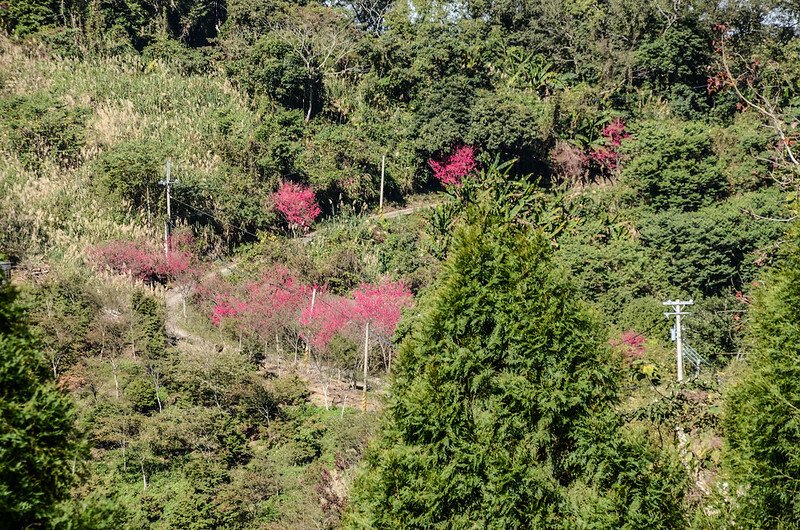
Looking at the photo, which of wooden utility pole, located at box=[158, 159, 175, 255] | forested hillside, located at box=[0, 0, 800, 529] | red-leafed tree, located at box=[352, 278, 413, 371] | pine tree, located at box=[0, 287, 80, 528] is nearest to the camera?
pine tree, located at box=[0, 287, 80, 528]

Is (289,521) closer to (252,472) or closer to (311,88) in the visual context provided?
(252,472)

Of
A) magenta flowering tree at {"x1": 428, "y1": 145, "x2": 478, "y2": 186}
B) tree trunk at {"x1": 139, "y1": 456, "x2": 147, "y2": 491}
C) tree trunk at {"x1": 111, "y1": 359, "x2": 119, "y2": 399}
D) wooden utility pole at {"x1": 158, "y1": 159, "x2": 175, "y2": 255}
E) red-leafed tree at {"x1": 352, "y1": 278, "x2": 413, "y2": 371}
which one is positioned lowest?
tree trunk at {"x1": 139, "y1": 456, "x2": 147, "y2": 491}

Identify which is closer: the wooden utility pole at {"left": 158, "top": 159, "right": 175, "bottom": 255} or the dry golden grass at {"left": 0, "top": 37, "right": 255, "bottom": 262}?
the wooden utility pole at {"left": 158, "top": 159, "right": 175, "bottom": 255}

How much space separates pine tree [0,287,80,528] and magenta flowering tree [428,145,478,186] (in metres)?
26.9

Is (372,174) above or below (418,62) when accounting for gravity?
below

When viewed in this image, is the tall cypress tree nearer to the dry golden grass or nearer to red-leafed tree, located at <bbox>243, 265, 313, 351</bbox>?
red-leafed tree, located at <bbox>243, 265, 313, 351</bbox>

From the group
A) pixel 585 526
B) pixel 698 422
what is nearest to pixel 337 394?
pixel 698 422

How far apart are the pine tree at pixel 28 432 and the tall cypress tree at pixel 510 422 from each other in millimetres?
2358

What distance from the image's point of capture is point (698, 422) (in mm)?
8062

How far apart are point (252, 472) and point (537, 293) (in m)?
11.9

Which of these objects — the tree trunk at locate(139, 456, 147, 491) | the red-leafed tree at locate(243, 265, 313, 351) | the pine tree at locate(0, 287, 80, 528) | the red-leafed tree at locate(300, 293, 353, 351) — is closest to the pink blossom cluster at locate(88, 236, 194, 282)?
the red-leafed tree at locate(243, 265, 313, 351)

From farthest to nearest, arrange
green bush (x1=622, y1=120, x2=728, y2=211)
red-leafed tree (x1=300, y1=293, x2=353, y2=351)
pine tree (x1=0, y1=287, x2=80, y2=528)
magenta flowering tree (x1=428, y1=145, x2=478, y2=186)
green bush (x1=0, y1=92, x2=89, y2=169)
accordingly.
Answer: magenta flowering tree (x1=428, y1=145, x2=478, y2=186) → green bush (x1=0, y1=92, x2=89, y2=169) → green bush (x1=622, y1=120, x2=728, y2=211) → red-leafed tree (x1=300, y1=293, x2=353, y2=351) → pine tree (x1=0, y1=287, x2=80, y2=528)

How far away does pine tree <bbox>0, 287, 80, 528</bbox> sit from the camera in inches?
223

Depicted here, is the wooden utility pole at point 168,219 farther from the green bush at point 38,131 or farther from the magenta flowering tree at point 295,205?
the green bush at point 38,131
